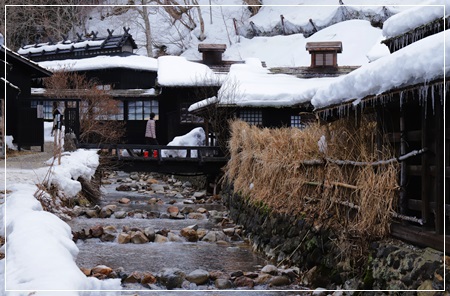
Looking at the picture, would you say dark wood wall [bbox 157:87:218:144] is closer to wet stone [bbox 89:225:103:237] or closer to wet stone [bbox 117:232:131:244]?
wet stone [bbox 89:225:103:237]

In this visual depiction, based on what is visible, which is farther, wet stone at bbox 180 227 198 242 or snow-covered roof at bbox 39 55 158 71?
snow-covered roof at bbox 39 55 158 71

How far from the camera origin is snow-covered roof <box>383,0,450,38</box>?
9.68m

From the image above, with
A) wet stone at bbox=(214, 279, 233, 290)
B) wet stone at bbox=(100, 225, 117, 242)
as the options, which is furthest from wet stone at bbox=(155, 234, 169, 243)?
wet stone at bbox=(214, 279, 233, 290)

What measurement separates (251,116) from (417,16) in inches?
564

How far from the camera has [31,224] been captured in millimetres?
9234

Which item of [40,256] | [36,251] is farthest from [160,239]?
[40,256]

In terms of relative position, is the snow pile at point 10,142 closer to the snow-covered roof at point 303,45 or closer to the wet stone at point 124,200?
the wet stone at point 124,200

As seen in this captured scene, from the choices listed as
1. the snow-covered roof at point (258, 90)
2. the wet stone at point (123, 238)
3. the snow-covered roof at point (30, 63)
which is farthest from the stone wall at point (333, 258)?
the snow-covered roof at point (30, 63)

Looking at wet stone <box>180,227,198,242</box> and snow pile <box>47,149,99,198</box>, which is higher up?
snow pile <box>47,149,99,198</box>

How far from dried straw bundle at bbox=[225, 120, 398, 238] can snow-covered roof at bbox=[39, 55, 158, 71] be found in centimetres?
2157

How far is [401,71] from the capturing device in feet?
21.5

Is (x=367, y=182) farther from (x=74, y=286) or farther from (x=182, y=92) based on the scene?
(x=182, y=92)

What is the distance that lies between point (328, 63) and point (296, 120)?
7.16 m

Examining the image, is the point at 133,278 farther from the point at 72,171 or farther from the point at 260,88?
the point at 260,88
